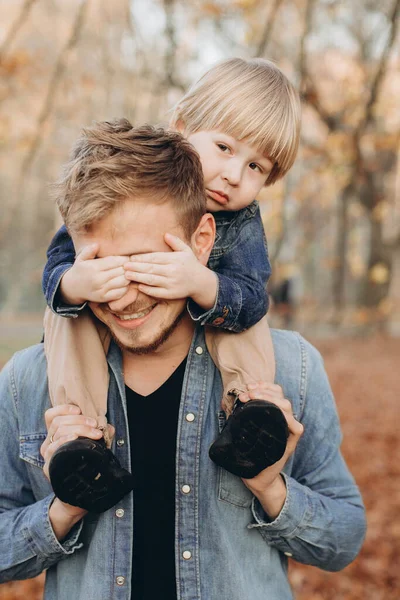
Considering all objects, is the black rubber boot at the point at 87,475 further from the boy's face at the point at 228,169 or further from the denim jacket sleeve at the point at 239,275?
the boy's face at the point at 228,169

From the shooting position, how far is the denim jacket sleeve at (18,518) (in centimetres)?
176

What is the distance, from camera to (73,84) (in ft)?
18.8

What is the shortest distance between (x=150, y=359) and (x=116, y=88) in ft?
13.6

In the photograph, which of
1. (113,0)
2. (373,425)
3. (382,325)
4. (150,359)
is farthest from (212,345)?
(382,325)

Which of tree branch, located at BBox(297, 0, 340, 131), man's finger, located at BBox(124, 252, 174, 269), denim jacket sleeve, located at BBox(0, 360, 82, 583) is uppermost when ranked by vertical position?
tree branch, located at BBox(297, 0, 340, 131)

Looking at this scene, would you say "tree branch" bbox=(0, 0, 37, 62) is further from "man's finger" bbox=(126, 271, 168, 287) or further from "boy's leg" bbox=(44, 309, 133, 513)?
"man's finger" bbox=(126, 271, 168, 287)

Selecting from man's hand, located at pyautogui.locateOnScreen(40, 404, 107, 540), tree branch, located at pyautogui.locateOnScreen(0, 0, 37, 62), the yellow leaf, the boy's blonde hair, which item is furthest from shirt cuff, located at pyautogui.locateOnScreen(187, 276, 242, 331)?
the yellow leaf

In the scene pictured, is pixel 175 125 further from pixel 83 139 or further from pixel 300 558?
pixel 300 558

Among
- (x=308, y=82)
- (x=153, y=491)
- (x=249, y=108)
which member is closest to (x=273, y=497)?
(x=153, y=491)

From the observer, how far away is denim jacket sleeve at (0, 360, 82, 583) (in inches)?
69.4

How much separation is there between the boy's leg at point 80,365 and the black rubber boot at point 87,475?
0.16m

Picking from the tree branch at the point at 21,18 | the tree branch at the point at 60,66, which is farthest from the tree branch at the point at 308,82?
the tree branch at the point at 21,18

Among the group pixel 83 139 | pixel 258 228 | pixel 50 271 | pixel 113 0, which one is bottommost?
pixel 50 271

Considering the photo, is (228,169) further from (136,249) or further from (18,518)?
(18,518)
